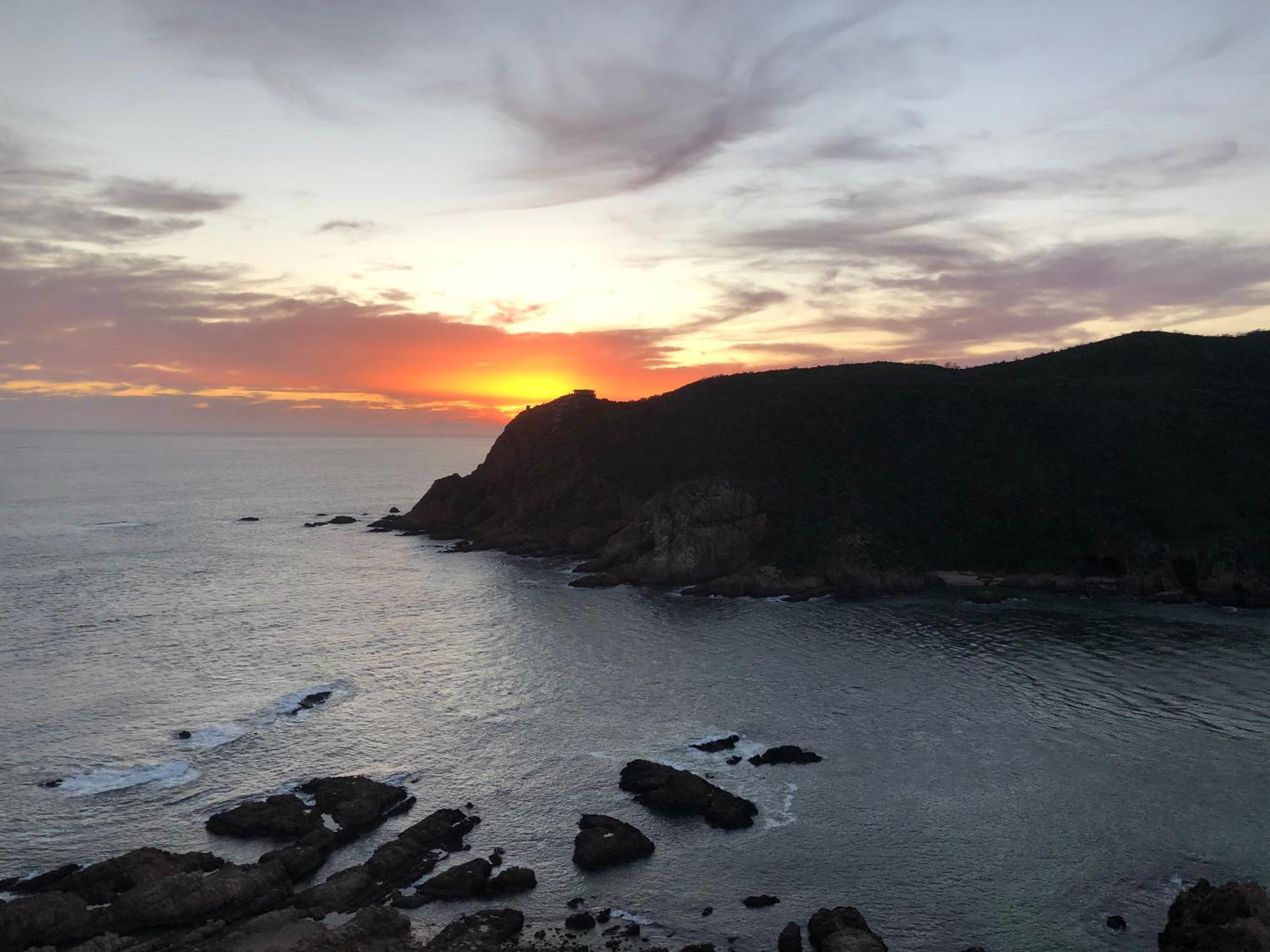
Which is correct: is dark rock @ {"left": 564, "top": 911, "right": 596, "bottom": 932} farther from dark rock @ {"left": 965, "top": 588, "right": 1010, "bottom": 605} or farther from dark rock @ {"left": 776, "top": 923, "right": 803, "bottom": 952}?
dark rock @ {"left": 965, "top": 588, "right": 1010, "bottom": 605}

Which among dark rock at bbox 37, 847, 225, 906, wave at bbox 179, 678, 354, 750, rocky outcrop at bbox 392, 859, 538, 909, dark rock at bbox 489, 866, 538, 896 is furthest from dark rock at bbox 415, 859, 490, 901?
wave at bbox 179, 678, 354, 750

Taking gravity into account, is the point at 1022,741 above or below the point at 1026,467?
below

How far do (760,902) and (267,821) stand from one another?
27407mm

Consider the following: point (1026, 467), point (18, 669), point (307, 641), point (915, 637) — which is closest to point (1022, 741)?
point (915, 637)

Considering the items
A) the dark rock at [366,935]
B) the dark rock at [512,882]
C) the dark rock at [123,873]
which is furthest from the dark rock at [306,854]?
the dark rock at [512,882]

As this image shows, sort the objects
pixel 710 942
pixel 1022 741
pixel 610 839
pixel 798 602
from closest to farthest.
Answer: pixel 710 942
pixel 610 839
pixel 1022 741
pixel 798 602

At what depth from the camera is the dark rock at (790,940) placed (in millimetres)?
36500

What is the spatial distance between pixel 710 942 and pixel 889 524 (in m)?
84.4

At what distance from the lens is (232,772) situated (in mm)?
54375

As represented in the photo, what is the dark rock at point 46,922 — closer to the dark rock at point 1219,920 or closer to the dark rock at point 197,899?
the dark rock at point 197,899

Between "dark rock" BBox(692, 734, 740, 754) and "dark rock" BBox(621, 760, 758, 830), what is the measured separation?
4.61 m

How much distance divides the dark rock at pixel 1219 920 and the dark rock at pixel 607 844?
2413 centimetres

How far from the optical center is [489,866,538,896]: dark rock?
138 feet

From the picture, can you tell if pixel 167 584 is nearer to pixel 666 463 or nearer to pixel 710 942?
pixel 666 463
